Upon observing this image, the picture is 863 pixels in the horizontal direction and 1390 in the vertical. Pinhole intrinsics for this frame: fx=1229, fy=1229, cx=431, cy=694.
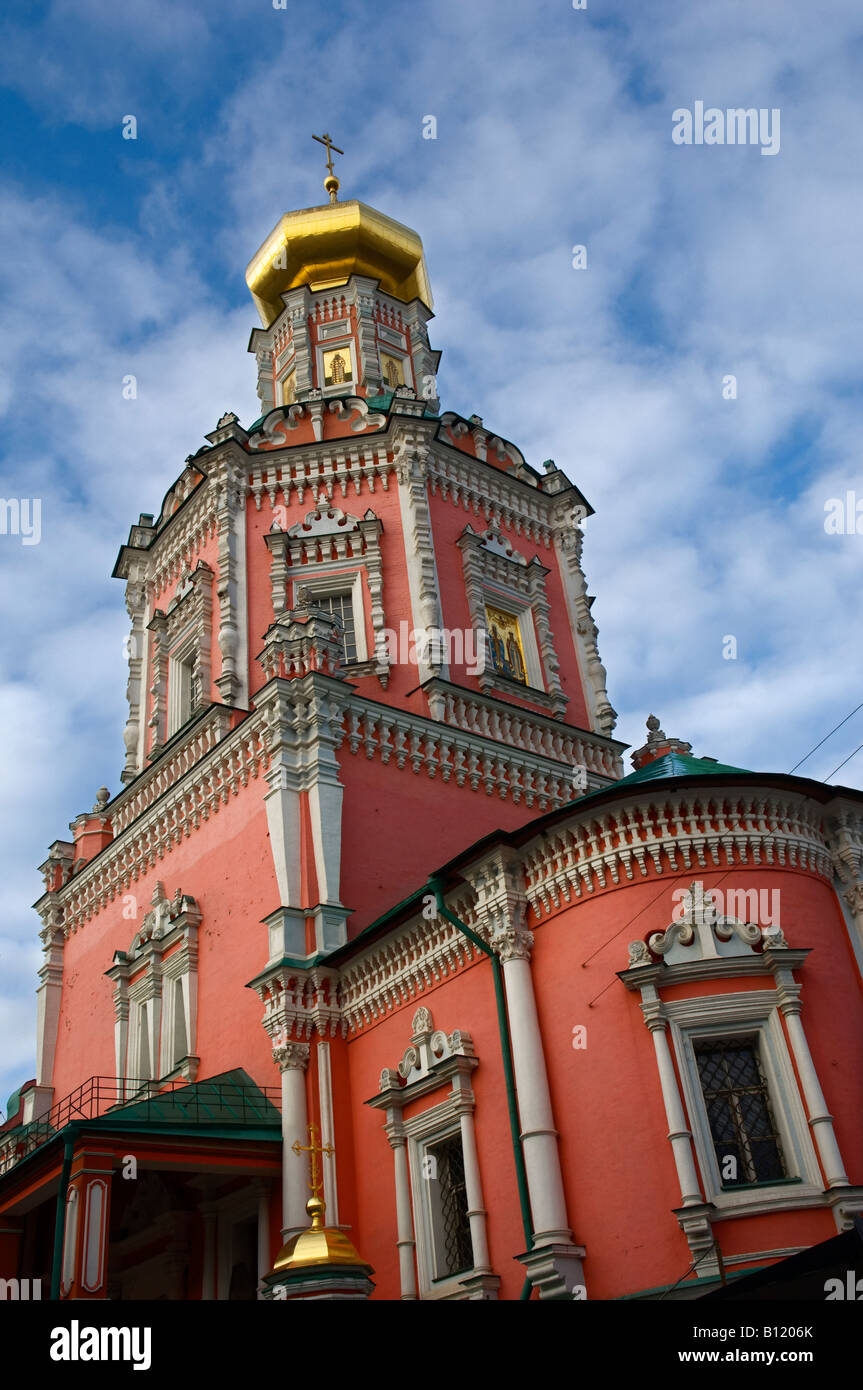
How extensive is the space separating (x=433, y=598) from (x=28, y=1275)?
933cm

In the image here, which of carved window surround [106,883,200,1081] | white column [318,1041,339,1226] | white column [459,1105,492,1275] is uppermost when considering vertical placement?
carved window surround [106,883,200,1081]

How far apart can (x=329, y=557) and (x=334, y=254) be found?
7.26 metres

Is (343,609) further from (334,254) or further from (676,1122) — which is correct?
(676,1122)

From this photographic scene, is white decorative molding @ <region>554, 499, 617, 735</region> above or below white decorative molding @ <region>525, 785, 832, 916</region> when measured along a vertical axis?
above

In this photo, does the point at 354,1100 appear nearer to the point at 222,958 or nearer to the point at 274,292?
the point at 222,958

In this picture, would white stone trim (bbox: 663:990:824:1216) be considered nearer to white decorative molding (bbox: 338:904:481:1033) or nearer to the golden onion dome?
white decorative molding (bbox: 338:904:481:1033)

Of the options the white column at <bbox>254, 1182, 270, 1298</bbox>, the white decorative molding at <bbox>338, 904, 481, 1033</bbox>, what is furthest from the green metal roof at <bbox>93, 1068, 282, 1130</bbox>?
the white decorative molding at <bbox>338, 904, 481, 1033</bbox>

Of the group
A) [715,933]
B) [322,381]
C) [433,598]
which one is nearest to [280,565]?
[433,598]

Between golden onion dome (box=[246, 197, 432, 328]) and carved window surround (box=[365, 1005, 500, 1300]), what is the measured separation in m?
14.5

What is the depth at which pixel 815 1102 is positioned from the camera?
9.31m

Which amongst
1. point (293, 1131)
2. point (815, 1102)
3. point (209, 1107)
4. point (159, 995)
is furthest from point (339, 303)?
point (815, 1102)

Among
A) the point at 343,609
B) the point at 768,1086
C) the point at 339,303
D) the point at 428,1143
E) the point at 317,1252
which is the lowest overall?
the point at 317,1252

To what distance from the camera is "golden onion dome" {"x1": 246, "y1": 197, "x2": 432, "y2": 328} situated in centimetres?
2153

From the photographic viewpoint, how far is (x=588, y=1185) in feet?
31.2
